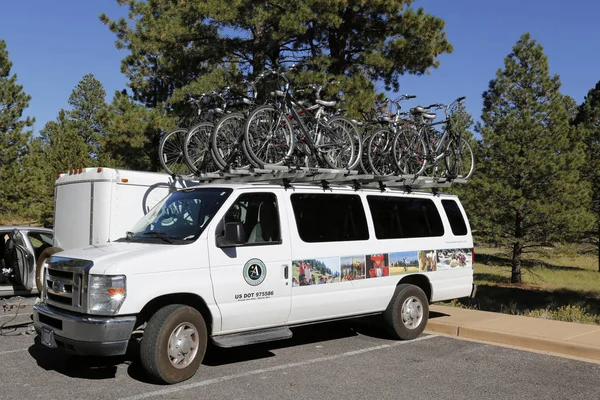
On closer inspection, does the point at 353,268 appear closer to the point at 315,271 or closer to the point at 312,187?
the point at 315,271

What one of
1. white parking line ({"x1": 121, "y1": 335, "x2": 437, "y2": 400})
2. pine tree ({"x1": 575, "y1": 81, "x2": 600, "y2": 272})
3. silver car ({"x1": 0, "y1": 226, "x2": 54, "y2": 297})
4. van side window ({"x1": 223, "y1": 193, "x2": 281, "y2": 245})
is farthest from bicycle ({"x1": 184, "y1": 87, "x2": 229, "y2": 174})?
pine tree ({"x1": 575, "y1": 81, "x2": 600, "y2": 272})

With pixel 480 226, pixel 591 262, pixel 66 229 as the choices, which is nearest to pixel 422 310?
pixel 66 229

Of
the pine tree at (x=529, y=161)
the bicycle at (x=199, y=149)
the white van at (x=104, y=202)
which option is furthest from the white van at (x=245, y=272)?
the pine tree at (x=529, y=161)

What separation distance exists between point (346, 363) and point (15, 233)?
6988mm

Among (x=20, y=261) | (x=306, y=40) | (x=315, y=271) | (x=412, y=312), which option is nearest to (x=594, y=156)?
(x=306, y=40)

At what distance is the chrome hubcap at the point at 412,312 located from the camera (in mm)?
8180

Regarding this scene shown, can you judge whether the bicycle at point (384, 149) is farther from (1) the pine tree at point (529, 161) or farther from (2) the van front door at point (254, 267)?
(1) the pine tree at point (529, 161)

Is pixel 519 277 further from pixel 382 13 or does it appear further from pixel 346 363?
pixel 346 363

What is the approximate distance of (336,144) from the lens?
29.2ft

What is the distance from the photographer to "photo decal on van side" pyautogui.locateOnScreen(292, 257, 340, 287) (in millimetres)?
6871

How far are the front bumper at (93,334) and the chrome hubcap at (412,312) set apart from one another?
4.04 meters

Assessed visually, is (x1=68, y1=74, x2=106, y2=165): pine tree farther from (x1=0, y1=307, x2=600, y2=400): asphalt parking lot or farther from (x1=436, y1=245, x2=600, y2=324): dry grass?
(x1=0, y1=307, x2=600, y2=400): asphalt parking lot

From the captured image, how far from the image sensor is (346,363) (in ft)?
22.7

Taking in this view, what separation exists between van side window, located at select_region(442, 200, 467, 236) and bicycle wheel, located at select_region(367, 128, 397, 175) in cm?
105
